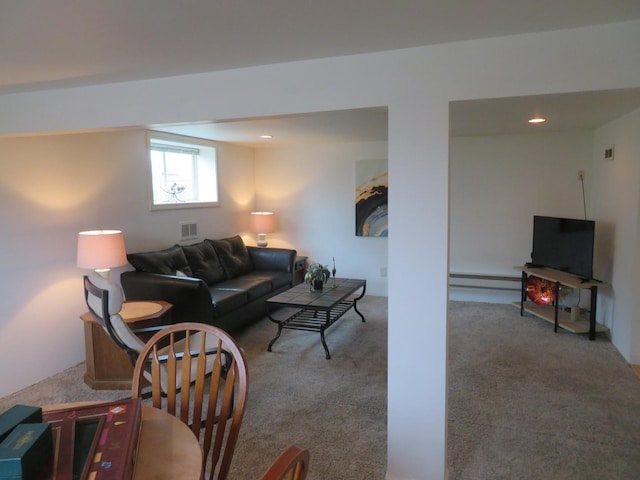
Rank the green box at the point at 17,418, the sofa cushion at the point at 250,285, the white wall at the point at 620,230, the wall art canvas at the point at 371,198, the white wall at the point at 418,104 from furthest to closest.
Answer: the wall art canvas at the point at 371,198 → the sofa cushion at the point at 250,285 → the white wall at the point at 620,230 → the white wall at the point at 418,104 → the green box at the point at 17,418

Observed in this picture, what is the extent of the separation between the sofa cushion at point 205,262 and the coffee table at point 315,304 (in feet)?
2.83

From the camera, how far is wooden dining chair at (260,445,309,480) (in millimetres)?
860

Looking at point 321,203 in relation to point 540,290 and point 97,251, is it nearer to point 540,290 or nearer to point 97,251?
point 540,290

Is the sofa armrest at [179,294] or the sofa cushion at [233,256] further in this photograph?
the sofa cushion at [233,256]

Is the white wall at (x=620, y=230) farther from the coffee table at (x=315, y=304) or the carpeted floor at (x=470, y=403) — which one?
the coffee table at (x=315, y=304)

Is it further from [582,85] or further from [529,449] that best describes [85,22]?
[529,449]

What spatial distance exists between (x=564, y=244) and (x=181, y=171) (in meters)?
4.33

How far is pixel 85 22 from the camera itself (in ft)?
5.25

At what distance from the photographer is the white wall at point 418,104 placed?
68.2 inches

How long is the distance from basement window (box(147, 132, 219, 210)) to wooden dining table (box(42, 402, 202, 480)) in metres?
3.42

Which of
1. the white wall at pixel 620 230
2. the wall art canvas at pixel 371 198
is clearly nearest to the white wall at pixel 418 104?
the white wall at pixel 620 230

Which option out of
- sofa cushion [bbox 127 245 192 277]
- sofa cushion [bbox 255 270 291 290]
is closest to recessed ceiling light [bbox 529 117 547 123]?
sofa cushion [bbox 255 270 291 290]

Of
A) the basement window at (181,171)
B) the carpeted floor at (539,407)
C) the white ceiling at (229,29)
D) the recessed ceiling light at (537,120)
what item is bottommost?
the carpeted floor at (539,407)

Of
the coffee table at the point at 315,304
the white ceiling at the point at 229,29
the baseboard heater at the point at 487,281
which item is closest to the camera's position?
the white ceiling at the point at 229,29
